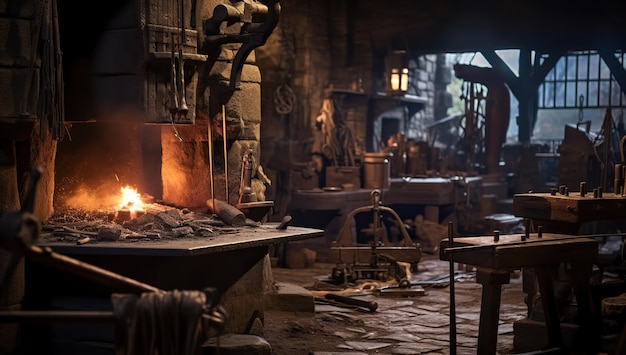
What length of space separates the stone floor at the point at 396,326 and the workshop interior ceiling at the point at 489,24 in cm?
590

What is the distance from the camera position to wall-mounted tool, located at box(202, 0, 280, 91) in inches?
315

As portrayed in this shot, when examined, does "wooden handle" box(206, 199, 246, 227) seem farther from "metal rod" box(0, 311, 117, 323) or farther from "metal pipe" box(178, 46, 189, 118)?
"metal rod" box(0, 311, 117, 323)

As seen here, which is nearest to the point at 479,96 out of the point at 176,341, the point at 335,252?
the point at 335,252

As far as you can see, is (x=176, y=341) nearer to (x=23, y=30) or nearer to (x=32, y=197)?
(x=32, y=197)

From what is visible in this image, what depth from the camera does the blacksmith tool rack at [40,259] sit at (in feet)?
12.1

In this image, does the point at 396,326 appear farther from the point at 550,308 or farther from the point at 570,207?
the point at 570,207

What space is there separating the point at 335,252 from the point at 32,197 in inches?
302

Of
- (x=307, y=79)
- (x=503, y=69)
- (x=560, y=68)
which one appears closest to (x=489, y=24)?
(x=503, y=69)

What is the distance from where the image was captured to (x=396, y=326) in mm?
9172

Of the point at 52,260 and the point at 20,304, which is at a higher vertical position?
the point at 52,260

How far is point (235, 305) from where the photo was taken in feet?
26.6

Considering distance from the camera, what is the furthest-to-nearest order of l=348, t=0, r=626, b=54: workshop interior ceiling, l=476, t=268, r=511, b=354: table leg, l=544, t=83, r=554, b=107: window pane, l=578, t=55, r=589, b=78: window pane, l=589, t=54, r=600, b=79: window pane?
l=544, t=83, r=554, b=107: window pane < l=578, t=55, r=589, b=78: window pane < l=589, t=54, r=600, b=79: window pane < l=348, t=0, r=626, b=54: workshop interior ceiling < l=476, t=268, r=511, b=354: table leg

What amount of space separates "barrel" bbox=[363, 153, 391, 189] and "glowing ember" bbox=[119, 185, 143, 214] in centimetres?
638

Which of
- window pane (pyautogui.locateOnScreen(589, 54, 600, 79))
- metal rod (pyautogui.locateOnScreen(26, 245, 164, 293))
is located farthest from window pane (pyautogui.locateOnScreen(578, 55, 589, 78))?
metal rod (pyautogui.locateOnScreen(26, 245, 164, 293))
